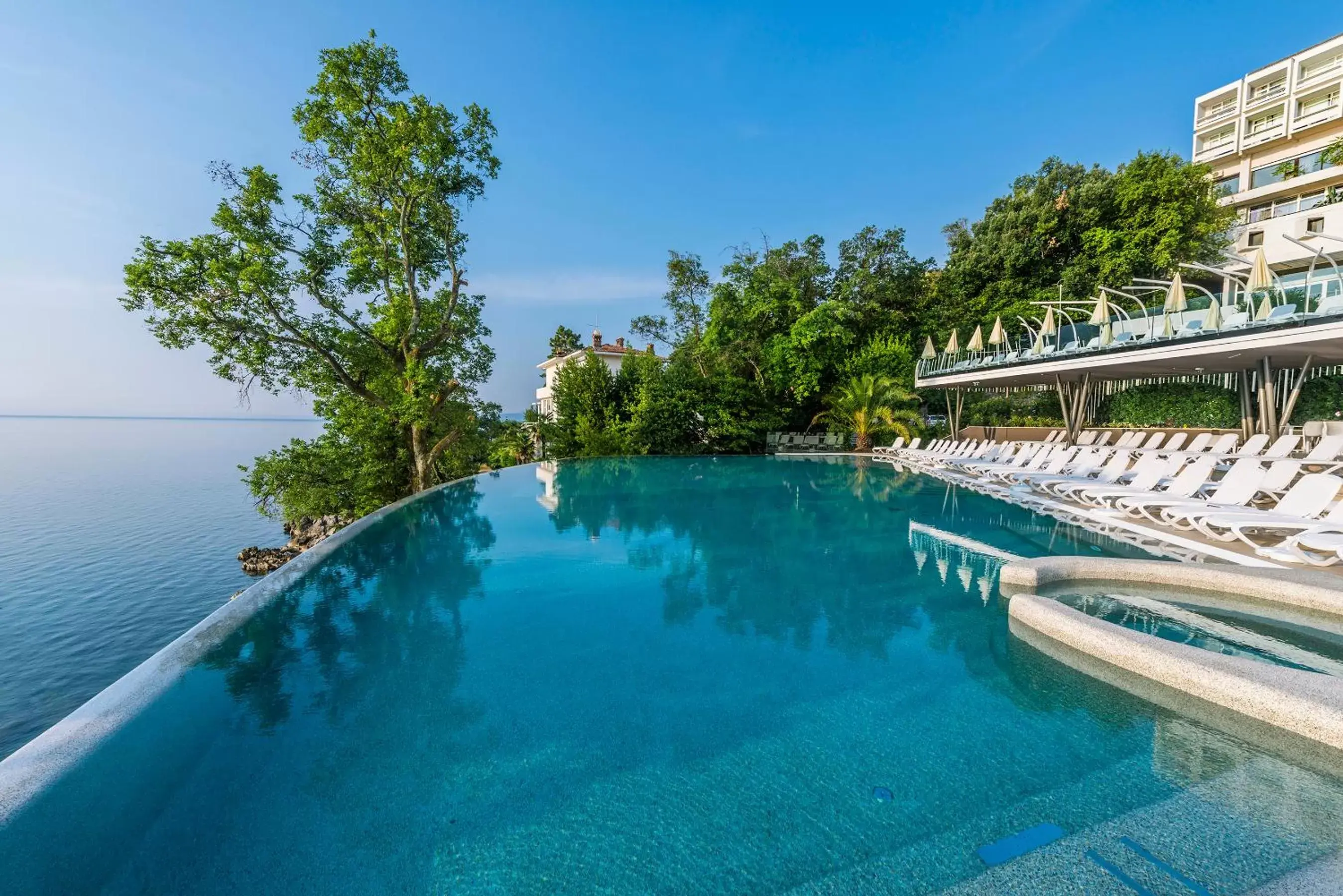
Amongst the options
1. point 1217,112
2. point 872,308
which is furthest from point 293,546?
point 1217,112

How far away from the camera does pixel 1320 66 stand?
35.6 metres

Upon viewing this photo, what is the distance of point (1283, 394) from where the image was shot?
15.5m

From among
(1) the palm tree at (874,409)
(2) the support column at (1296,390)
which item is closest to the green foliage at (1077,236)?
(1) the palm tree at (874,409)

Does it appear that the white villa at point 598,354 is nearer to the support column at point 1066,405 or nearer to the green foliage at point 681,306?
the green foliage at point 681,306

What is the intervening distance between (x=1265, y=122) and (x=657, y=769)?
2331 inches

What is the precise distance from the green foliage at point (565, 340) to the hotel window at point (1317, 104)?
5345cm

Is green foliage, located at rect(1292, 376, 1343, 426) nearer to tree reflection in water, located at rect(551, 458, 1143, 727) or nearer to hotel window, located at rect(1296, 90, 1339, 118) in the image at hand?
tree reflection in water, located at rect(551, 458, 1143, 727)

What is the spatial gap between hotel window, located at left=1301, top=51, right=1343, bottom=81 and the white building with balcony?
0.05 m

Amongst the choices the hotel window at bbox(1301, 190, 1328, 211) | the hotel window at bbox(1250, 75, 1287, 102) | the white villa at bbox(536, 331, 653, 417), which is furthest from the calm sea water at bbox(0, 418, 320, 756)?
the hotel window at bbox(1250, 75, 1287, 102)

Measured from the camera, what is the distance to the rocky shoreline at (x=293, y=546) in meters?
16.6

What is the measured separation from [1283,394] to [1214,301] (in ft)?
23.2

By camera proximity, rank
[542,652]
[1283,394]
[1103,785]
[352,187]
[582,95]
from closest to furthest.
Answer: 1. [1103,785]
2. [542,652]
3. [1283,394]
4. [352,187]
5. [582,95]

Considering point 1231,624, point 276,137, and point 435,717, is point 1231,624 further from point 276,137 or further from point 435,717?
point 276,137

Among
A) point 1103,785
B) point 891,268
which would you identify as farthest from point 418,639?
point 891,268
